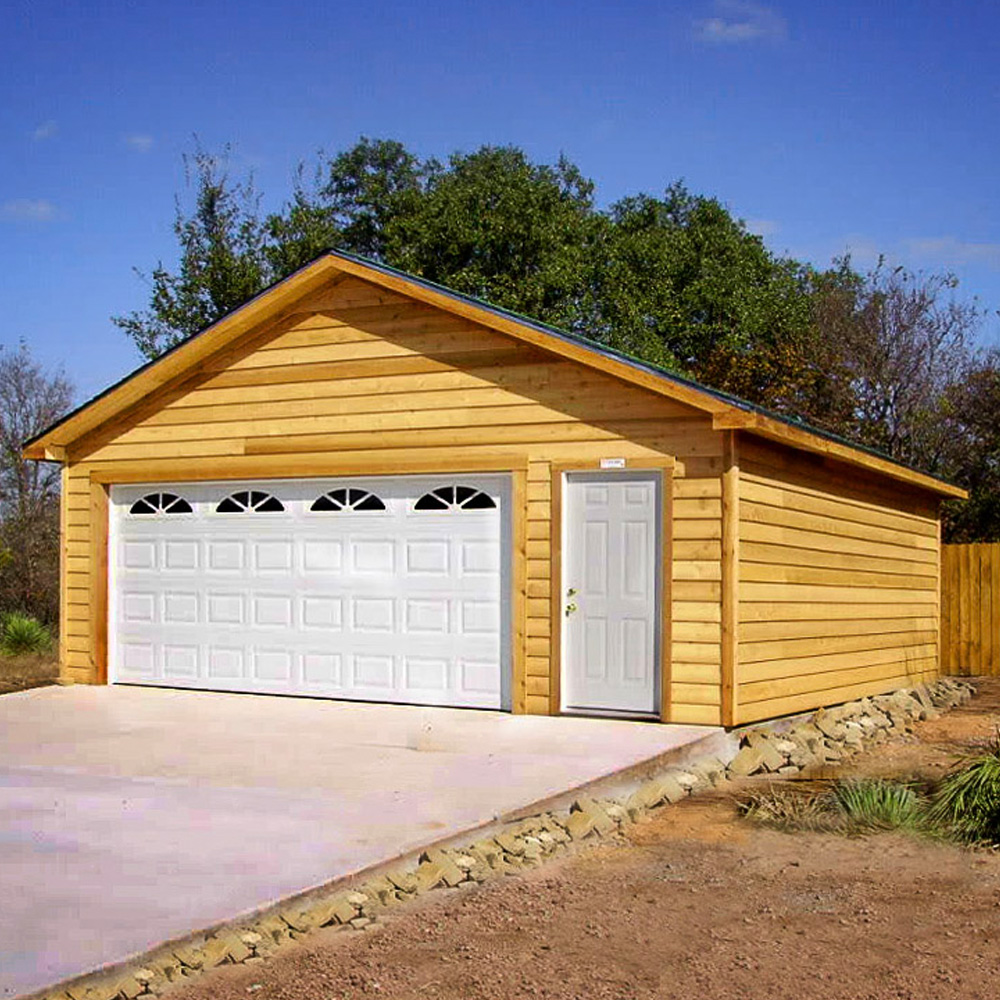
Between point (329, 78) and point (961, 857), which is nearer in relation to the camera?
point (961, 857)

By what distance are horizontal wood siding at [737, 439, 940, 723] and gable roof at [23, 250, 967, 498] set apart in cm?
37

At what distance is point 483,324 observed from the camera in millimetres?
11758

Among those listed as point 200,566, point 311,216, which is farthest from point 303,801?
point 311,216

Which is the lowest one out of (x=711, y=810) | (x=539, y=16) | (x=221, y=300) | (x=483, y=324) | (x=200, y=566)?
(x=711, y=810)

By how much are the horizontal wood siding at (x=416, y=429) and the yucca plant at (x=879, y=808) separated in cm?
269

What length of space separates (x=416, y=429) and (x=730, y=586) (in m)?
3.36

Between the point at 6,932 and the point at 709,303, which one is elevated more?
the point at 709,303

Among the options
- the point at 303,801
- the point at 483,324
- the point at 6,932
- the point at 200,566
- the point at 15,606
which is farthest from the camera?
the point at 15,606

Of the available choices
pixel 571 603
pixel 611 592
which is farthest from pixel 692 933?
pixel 571 603

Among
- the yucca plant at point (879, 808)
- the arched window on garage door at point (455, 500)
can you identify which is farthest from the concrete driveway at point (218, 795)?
the arched window on garage door at point (455, 500)

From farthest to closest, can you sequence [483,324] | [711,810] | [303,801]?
1. [483,324]
2. [711,810]
3. [303,801]

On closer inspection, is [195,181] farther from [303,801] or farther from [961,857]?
[961,857]

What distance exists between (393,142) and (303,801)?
102ft

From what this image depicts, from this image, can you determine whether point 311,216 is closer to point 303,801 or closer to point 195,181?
point 195,181
